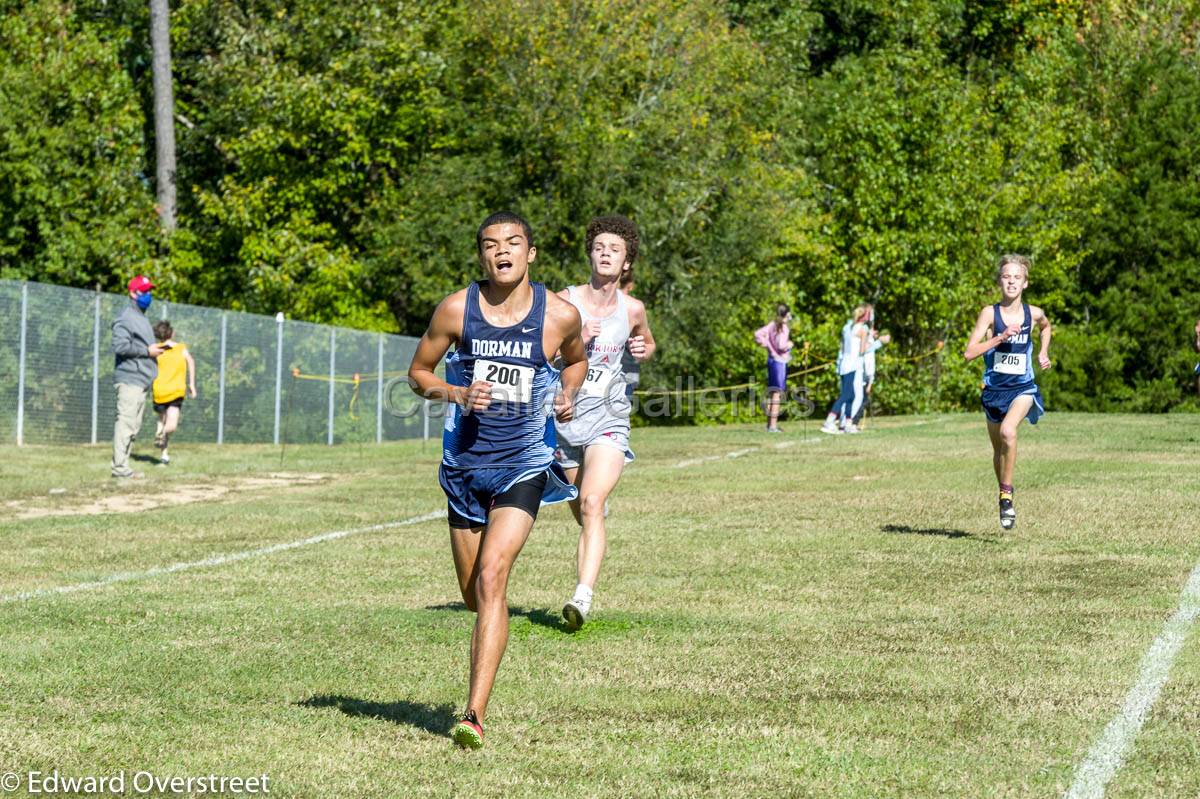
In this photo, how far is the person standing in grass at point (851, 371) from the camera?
27500 mm

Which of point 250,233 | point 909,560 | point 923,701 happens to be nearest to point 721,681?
point 923,701

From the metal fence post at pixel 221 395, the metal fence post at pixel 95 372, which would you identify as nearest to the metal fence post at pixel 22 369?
the metal fence post at pixel 95 372

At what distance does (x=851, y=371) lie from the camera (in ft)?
91.1

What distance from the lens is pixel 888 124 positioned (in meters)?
44.7

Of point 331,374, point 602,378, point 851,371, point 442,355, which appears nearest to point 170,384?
point 331,374

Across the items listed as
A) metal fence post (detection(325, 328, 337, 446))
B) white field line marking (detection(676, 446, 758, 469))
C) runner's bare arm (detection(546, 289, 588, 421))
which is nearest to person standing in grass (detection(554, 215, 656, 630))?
runner's bare arm (detection(546, 289, 588, 421))

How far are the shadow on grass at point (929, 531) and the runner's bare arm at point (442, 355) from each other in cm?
734

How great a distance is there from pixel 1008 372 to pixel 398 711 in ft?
→ 25.5

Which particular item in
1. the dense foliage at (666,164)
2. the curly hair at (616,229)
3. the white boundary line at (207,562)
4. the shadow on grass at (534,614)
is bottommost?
the white boundary line at (207,562)

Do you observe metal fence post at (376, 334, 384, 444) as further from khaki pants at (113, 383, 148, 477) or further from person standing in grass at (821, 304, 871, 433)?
khaki pants at (113, 383, 148, 477)

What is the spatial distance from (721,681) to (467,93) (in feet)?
117

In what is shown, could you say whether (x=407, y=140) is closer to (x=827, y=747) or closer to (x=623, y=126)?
(x=623, y=126)

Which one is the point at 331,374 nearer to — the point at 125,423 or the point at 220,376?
the point at 220,376

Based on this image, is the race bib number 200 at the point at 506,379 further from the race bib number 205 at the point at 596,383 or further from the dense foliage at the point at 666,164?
the dense foliage at the point at 666,164
